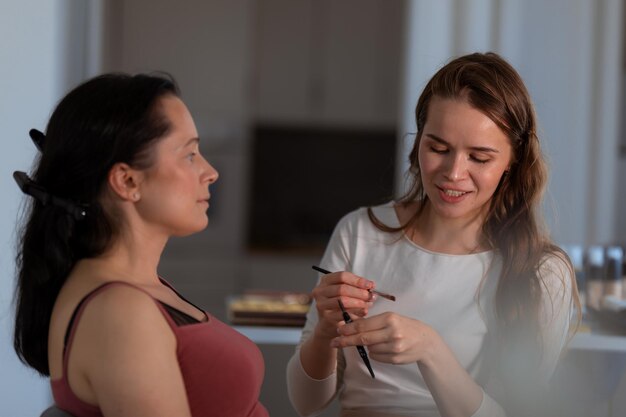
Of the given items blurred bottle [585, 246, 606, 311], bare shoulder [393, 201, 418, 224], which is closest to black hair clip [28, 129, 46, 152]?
bare shoulder [393, 201, 418, 224]

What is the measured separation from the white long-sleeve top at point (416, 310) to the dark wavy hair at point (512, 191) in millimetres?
24

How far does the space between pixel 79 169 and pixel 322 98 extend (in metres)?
3.85

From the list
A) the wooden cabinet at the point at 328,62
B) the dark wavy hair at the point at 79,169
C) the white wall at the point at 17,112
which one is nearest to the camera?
the dark wavy hair at the point at 79,169

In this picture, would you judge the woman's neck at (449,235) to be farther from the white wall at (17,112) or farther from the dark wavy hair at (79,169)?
the white wall at (17,112)

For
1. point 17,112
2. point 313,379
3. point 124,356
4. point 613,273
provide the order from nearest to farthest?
point 124,356 < point 313,379 < point 17,112 < point 613,273

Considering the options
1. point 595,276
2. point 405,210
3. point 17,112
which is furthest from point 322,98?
point 405,210

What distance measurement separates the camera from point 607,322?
211 centimetres

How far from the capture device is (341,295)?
1.48m

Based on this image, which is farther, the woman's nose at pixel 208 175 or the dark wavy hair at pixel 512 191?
the dark wavy hair at pixel 512 191

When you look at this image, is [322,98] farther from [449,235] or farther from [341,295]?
[341,295]

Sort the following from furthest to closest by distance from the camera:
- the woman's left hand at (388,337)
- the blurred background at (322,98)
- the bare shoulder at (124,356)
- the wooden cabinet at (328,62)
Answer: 1. the wooden cabinet at (328,62)
2. the blurred background at (322,98)
3. the woman's left hand at (388,337)
4. the bare shoulder at (124,356)

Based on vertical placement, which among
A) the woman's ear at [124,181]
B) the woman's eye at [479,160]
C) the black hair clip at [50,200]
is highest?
the woman's eye at [479,160]

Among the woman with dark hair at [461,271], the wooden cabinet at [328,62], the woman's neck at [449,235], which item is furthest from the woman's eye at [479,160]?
the wooden cabinet at [328,62]

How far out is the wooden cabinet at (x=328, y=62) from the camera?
4855mm
